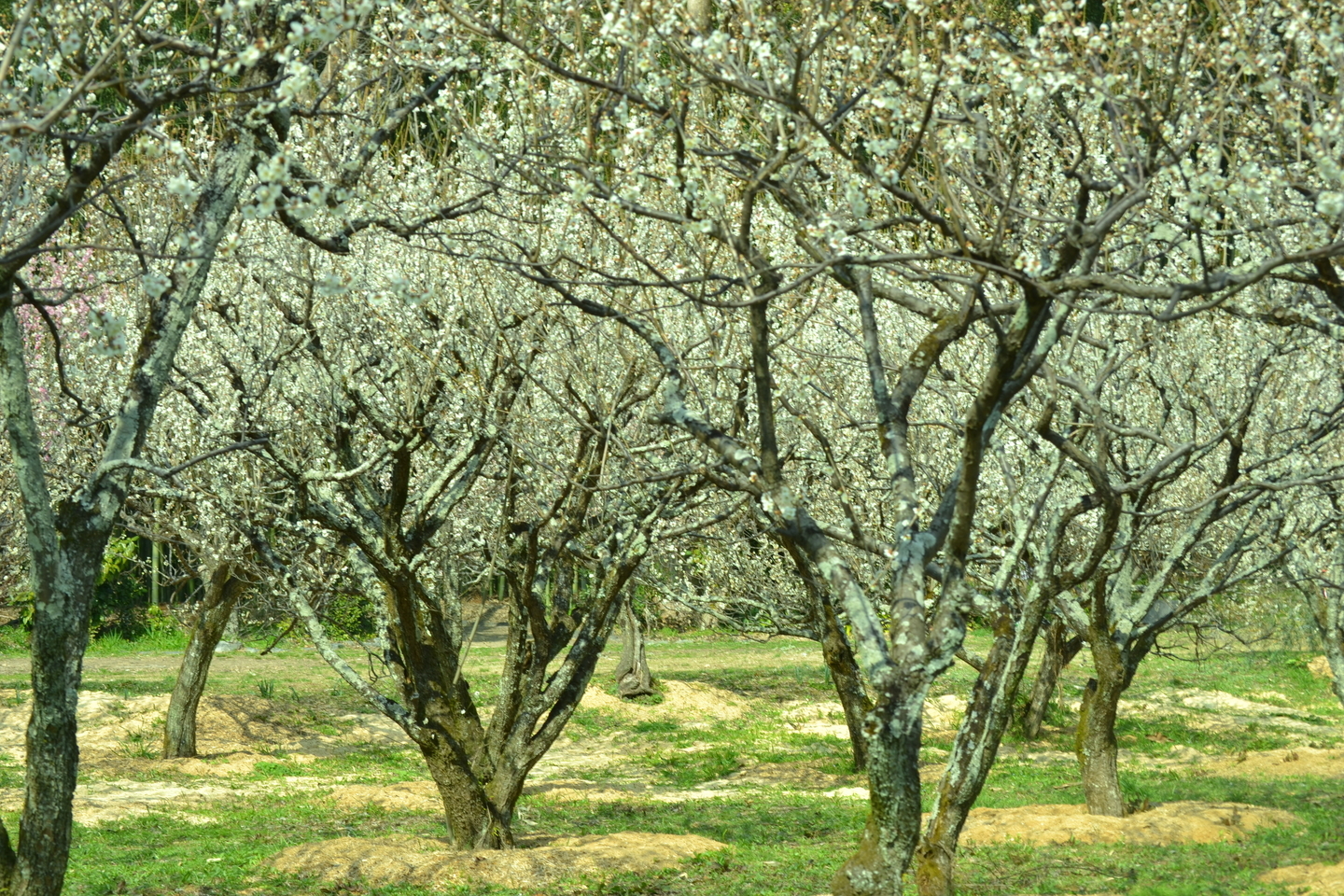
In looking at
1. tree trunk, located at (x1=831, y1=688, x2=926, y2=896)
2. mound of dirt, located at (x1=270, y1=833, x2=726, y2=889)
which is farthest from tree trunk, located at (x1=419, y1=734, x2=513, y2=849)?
tree trunk, located at (x1=831, y1=688, x2=926, y2=896)

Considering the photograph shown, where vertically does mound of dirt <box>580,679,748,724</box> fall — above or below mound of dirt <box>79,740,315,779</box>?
above

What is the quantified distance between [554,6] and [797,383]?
3.02 m

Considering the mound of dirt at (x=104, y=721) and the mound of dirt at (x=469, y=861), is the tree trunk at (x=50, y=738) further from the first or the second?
the mound of dirt at (x=104, y=721)

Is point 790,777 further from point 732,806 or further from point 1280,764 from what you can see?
point 1280,764

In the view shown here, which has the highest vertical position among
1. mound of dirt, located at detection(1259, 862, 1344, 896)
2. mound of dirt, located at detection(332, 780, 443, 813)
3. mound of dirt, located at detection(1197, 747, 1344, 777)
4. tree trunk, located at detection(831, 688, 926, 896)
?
tree trunk, located at detection(831, 688, 926, 896)

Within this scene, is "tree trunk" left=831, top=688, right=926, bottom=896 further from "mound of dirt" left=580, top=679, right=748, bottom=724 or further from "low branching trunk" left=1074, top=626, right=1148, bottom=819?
"mound of dirt" left=580, top=679, right=748, bottom=724

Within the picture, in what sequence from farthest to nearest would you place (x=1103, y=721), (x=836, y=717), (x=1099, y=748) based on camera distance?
(x=836, y=717) < (x=1099, y=748) < (x=1103, y=721)

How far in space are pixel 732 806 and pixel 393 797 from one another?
443 centimetres

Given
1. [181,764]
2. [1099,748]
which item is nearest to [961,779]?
[1099,748]

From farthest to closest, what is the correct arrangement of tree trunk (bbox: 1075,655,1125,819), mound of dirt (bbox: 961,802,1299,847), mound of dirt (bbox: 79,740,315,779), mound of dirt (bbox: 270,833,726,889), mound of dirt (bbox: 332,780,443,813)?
mound of dirt (bbox: 79,740,315,779) < mound of dirt (bbox: 332,780,443,813) < tree trunk (bbox: 1075,655,1125,819) < mound of dirt (bbox: 961,802,1299,847) < mound of dirt (bbox: 270,833,726,889)

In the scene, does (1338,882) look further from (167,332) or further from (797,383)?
(167,332)

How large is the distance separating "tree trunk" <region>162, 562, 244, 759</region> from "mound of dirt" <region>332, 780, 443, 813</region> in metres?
3.36

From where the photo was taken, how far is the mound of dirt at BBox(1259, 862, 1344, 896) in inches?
373

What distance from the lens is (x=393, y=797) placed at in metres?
15.8
